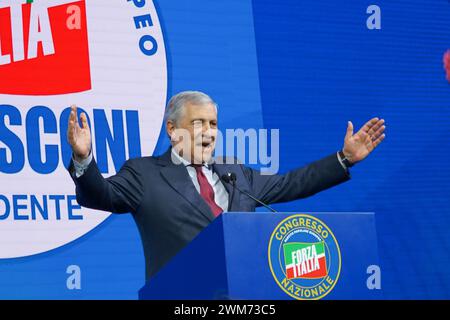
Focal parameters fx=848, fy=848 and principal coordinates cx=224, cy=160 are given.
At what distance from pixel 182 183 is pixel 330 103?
4.65 feet

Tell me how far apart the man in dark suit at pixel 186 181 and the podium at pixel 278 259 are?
0.29 metres

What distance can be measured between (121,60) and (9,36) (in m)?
0.44

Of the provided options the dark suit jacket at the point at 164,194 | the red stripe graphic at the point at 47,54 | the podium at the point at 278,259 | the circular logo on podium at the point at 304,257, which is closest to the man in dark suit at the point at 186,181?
the dark suit jacket at the point at 164,194

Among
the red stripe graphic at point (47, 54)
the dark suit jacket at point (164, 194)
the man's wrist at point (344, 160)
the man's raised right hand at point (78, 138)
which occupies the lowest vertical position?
the dark suit jacket at point (164, 194)

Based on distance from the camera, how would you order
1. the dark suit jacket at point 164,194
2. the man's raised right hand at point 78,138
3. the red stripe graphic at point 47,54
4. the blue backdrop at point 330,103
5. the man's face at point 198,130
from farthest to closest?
the blue backdrop at point 330,103, the red stripe graphic at point 47,54, the man's face at point 198,130, the dark suit jacket at point 164,194, the man's raised right hand at point 78,138

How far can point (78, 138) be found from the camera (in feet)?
7.13

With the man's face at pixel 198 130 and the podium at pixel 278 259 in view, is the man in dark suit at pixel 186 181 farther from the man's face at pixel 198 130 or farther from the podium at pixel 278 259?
the podium at pixel 278 259

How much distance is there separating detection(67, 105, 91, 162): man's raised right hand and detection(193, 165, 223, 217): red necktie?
399 mm

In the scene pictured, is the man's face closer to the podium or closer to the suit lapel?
the suit lapel

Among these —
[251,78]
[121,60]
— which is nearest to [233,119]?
[251,78]

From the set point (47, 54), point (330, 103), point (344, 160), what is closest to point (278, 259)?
point (344, 160)

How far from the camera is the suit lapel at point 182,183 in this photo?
7.74ft

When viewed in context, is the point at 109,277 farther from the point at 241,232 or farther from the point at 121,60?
the point at 241,232
